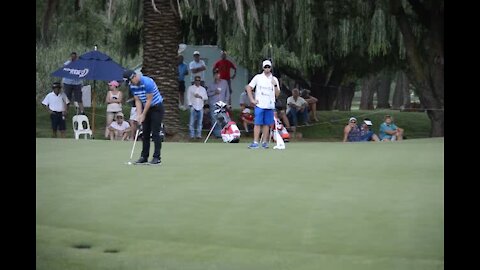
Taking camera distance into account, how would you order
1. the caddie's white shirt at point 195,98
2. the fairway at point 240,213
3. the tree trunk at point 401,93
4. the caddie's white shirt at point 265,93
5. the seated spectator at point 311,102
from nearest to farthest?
the fairway at point 240,213 → the caddie's white shirt at point 265,93 → the caddie's white shirt at point 195,98 → the seated spectator at point 311,102 → the tree trunk at point 401,93

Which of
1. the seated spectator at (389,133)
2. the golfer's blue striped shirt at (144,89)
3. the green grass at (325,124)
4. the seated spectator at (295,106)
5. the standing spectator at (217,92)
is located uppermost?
the golfer's blue striped shirt at (144,89)

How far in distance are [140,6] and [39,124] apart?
519 cm

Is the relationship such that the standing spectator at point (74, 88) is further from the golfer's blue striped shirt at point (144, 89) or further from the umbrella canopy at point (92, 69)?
the golfer's blue striped shirt at point (144, 89)

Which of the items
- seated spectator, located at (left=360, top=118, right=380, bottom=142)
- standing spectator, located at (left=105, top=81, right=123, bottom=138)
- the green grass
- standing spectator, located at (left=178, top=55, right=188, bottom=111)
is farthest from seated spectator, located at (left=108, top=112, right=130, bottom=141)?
seated spectator, located at (left=360, top=118, right=380, bottom=142)

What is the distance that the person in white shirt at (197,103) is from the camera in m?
25.5

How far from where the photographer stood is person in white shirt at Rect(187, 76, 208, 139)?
25.5 meters

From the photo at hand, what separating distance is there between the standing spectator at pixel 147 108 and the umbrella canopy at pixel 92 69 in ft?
31.8

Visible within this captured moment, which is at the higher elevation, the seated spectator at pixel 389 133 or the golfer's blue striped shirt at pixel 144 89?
the golfer's blue striped shirt at pixel 144 89

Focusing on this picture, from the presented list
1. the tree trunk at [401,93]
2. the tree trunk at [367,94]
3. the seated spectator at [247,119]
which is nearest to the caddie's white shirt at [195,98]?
the seated spectator at [247,119]

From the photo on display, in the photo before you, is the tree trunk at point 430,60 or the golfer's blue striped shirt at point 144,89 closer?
the golfer's blue striped shirt at point 144,89

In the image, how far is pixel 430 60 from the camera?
28.5 meters

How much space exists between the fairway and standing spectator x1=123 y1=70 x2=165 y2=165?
440mm

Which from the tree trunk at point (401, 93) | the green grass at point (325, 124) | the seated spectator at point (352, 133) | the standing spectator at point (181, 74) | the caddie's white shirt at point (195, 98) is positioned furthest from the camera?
the tree trunk at point (401, 93)
